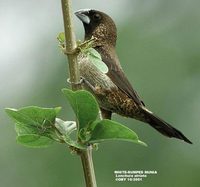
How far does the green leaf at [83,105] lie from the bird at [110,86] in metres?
0.59

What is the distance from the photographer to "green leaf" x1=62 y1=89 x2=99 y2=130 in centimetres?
137

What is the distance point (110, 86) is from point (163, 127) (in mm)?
429

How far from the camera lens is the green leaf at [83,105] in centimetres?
137

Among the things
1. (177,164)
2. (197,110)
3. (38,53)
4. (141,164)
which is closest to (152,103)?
(197,110)

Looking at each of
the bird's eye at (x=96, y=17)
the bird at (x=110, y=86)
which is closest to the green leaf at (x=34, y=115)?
the bird at (x=110, y=86)

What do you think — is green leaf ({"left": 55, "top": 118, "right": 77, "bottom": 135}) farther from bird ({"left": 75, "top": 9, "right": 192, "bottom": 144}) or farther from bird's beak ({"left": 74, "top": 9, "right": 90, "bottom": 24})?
bird's beak ({"left": 74, "top": 9, "right": 90, "bottom": 24})

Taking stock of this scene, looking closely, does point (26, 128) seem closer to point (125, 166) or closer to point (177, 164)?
point (125, 166)

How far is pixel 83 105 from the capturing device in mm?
1394

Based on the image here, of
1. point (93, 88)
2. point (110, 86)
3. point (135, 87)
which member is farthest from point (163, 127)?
point (135, 87)

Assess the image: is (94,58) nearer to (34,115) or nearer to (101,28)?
(34,115)

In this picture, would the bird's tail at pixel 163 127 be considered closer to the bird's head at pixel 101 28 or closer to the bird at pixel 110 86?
the bird at pixel 110 86

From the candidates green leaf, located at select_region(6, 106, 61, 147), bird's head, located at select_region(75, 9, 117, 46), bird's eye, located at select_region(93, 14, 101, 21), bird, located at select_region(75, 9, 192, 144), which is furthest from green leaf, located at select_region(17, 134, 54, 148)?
bird's eye, located at select_region(93, 14, 101, 21)

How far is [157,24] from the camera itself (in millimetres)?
5309

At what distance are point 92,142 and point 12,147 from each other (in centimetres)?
348
